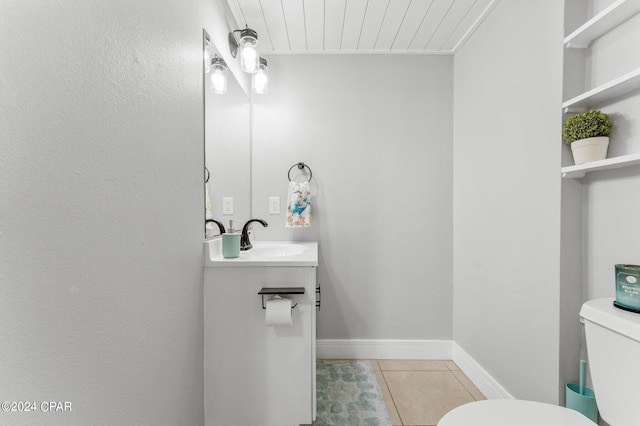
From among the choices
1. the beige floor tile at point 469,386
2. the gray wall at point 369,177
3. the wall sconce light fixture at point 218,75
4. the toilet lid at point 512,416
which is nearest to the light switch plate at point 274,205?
the gray wall at point 369,177

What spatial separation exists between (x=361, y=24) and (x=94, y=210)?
186cm

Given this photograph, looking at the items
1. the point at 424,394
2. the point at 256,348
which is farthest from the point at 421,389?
the point at 256,348

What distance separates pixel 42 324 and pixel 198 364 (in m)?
0.87

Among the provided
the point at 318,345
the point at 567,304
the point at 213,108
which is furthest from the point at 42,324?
the point at 318,345

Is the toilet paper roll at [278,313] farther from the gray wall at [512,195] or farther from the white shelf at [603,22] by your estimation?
the white shelf at [603,22]

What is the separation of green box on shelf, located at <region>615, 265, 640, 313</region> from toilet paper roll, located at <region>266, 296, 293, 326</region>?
1.16m

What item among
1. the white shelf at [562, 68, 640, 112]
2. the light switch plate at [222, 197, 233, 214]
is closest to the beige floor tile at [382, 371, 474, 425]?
the light switch plate at [222, 197, 233, 214]

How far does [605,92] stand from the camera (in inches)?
41.3

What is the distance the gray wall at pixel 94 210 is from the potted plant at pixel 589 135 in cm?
154

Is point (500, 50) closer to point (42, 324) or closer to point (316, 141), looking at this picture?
point (316, 141)

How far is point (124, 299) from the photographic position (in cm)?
80

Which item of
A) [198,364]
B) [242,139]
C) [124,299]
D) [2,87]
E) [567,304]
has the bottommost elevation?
[198,364]

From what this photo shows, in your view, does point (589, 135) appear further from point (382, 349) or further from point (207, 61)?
point (382, 349)

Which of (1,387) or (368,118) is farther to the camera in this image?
(368,118)
